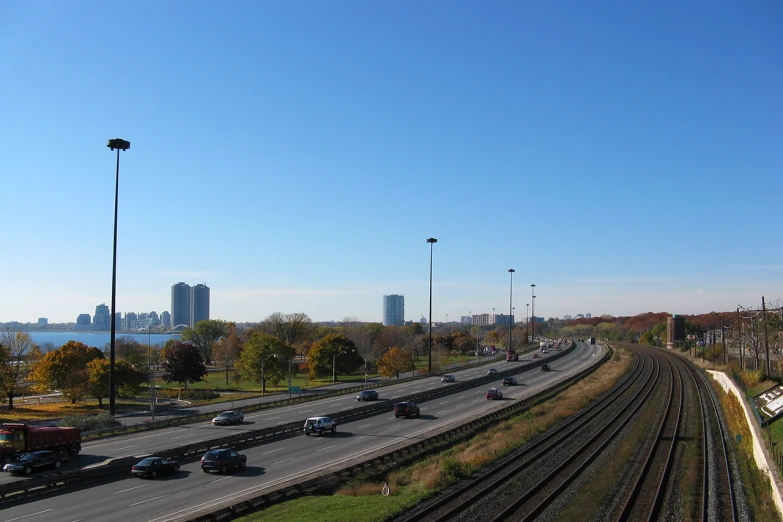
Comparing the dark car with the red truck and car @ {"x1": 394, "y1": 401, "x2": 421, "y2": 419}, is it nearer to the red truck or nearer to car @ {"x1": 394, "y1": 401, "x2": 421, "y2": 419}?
car @ {"x1": 394, "y1": 401, "x2": 421, "y2": 419}

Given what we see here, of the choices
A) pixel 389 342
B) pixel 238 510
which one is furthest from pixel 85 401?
pixel 389 342

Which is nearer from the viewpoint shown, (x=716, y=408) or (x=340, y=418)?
(x=340, y=418)

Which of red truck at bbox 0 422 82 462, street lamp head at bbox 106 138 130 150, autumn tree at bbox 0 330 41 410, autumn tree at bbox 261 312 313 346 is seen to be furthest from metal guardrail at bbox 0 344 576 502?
autumn tree at bbox 261 312 313 346

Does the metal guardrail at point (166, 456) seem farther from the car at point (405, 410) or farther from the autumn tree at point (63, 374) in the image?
the autumn tree at point (63, 374)

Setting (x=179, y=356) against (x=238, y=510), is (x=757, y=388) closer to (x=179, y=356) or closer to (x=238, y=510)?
(x=238, y=510)

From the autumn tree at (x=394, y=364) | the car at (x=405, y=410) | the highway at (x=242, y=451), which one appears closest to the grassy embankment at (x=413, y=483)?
the highway at (x=242, y=451)

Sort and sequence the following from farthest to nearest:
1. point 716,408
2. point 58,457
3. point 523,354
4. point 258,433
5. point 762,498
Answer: point 523,354
point 716,408
point 258,433
point 58,457
point 762,498
